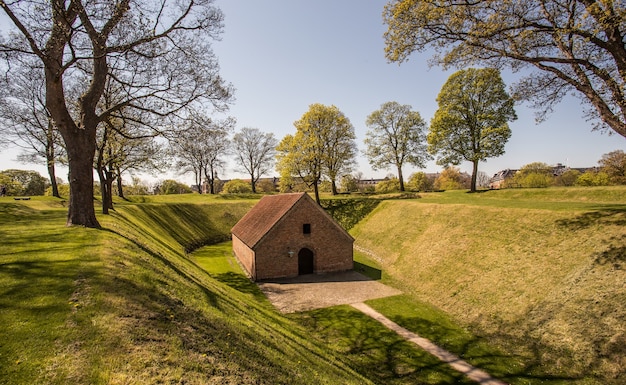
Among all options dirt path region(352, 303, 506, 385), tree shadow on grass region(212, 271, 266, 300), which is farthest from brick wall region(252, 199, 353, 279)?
dirt path region(352, 303, 506, 385)

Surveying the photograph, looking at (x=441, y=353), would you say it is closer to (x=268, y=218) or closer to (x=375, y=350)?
(x=375, y=350)

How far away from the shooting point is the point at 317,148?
39.8m

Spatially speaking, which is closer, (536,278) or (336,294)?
(536,278)

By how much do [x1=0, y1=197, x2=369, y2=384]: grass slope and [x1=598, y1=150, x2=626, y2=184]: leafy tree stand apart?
148 feet

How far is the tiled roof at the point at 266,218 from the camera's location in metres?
23.9

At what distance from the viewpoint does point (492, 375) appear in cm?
1132

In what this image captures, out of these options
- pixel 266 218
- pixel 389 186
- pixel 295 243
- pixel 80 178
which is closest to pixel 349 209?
pixel 389 186

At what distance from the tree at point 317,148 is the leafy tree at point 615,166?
3211 cm

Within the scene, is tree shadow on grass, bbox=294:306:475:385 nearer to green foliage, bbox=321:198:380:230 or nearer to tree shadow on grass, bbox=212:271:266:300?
tree shadow on grass, bbox=212:271:266:300

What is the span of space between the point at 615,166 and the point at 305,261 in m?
42.2

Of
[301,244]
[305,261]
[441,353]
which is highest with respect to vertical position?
[301,244]

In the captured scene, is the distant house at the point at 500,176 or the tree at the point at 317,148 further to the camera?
the distant house at the point at 500,176

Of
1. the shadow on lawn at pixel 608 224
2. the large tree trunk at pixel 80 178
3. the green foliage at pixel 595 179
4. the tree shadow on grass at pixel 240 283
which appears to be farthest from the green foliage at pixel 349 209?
the large tree trunk at pixel 80 178

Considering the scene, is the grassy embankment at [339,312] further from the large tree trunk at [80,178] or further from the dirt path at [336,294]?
the large tree trunk at [80,178]
